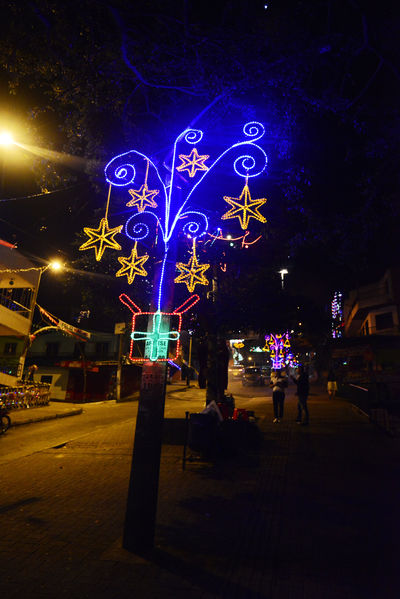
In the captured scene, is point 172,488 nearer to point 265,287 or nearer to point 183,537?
point 183,537

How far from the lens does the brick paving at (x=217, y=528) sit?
3.20 m

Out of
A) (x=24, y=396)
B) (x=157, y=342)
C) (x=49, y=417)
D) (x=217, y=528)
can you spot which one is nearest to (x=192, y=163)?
(x=157, y=342)

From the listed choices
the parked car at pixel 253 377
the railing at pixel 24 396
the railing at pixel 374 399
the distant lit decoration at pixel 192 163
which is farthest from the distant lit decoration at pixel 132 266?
the parked car at pixel 253 377

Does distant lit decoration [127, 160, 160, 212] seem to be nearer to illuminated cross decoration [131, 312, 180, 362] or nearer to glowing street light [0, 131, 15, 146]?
illuminated cross decoration [131, 312, 180, 362]

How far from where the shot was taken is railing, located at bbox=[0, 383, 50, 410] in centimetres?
1616

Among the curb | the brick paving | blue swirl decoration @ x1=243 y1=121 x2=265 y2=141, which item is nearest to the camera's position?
the brick paving

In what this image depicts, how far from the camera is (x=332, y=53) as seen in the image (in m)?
6.47

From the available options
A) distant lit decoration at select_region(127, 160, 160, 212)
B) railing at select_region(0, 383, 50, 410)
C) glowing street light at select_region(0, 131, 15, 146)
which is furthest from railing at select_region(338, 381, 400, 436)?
railing at select_region(0, 383, 50, 410)

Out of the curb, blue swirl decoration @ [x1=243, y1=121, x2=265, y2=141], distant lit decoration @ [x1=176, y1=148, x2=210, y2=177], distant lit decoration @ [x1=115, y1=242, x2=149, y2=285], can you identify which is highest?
blue swirl decoration @ [x1=243, y1=121, x2=265, y2=141]

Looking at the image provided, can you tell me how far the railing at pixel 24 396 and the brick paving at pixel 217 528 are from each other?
9.66 m

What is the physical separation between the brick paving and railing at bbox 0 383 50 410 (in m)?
9.66

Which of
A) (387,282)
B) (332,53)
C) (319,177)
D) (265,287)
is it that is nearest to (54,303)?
(265,287)

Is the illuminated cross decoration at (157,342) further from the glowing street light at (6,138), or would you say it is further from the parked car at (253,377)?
the parked car at (253,377)

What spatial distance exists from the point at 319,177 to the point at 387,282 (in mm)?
26279
